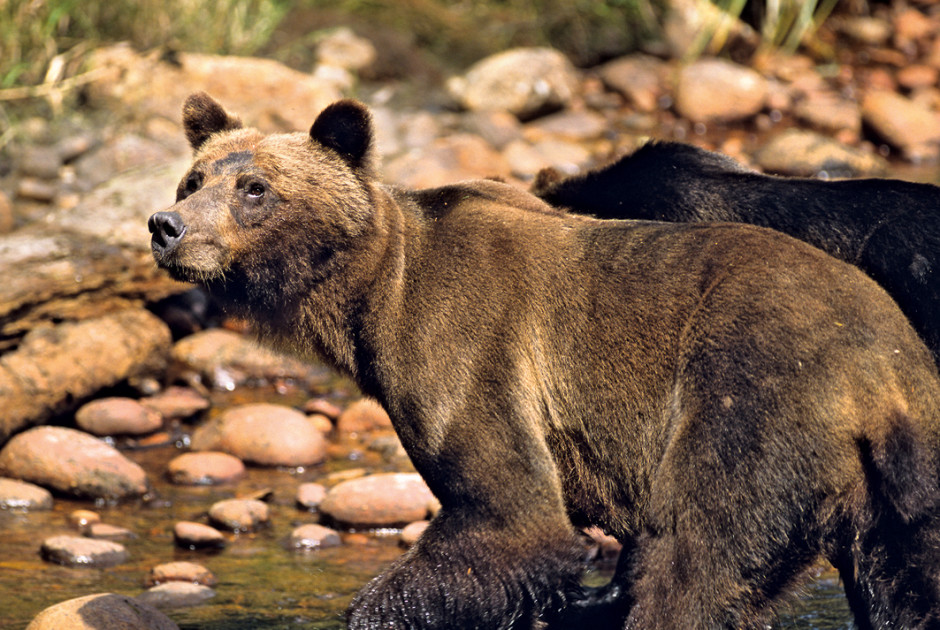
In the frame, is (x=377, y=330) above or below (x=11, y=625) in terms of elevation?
above

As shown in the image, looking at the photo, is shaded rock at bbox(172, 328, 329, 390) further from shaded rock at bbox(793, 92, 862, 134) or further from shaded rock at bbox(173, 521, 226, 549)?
shaded rock at bbox(793, 92, 862, 134)

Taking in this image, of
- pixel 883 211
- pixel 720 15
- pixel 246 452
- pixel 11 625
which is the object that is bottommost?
pixel 246 452

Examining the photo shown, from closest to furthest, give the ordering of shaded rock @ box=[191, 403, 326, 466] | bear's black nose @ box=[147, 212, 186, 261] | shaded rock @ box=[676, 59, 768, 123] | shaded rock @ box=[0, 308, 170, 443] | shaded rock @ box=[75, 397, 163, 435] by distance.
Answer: bear's black nose @ box=[147, 212, 186, 261] → shaded rock @ box=[0, 308, 170, 443] → shaded rock @ box=[191, 403, 326, 466] → shaded rock @ box=[75, 397, 163, 435] → shaded rock @ box=[676, 59, 768, 123]

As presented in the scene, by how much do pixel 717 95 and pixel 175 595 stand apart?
1321 cm

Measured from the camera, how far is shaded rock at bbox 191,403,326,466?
8.75 m

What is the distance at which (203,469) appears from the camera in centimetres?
842

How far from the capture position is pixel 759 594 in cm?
480

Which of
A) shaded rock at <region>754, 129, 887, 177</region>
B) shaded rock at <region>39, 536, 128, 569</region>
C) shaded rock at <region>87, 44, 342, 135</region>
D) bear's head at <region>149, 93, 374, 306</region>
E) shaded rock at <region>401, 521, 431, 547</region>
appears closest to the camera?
bear's head at <region>149, 93, 374, 306</region>

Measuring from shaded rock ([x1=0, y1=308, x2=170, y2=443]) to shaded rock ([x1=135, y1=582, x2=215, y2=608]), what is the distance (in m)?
2.76

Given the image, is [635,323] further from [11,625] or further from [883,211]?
[11,625]

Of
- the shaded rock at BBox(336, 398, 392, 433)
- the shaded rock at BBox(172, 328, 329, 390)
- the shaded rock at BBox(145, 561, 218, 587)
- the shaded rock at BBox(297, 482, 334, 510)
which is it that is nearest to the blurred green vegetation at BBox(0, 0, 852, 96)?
the shaded rock at BBox(172, 328, 329, 390)

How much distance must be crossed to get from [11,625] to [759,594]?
377 centimetres

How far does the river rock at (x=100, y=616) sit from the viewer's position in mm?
5340

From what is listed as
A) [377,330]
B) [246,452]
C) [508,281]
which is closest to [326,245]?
[377,330]
